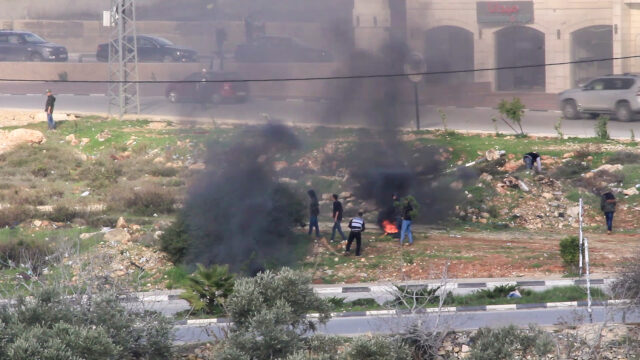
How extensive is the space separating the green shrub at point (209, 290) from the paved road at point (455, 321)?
117 centimetres

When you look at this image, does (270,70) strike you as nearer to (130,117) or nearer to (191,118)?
(191,118)

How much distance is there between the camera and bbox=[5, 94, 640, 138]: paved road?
24.2m

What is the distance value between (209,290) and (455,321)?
150 inches

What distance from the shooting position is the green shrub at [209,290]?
45.4ft

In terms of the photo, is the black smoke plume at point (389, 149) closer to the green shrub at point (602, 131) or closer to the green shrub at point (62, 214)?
the green shrub at point (602, 131)

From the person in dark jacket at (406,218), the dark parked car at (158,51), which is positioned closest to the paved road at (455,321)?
the person in dark jacket at (406,218)

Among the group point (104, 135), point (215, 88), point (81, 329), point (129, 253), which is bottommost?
point (129, 253)

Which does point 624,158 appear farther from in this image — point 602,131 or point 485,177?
point 485,177

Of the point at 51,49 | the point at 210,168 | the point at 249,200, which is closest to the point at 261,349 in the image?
the point at 249,200

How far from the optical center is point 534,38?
112ft

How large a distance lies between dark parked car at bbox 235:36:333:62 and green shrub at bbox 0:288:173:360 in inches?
600

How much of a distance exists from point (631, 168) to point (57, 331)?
15.0 metres

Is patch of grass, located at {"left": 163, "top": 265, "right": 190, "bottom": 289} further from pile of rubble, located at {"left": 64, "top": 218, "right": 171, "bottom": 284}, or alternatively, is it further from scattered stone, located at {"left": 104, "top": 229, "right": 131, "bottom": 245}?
scattered stone, located at {"left": 104, "top": 229, "right": 131, "bottom": 245}

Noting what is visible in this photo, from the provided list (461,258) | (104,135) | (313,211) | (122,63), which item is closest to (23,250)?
(313,211)
